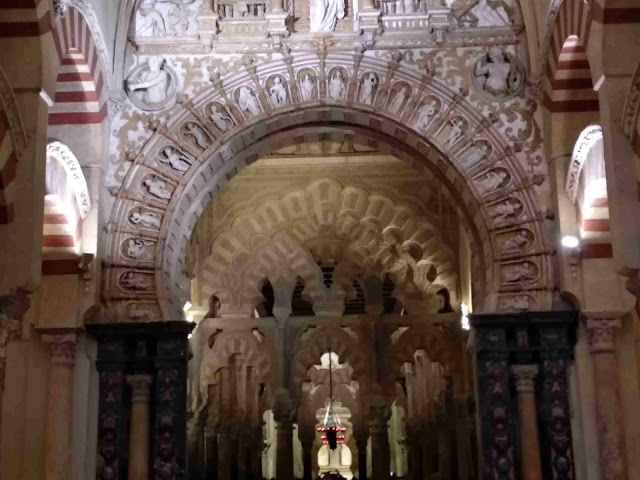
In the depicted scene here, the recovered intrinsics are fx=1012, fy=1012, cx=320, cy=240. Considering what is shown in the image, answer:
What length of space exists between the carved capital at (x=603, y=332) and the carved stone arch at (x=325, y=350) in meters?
4.22

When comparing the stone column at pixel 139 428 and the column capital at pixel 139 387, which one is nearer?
the stone column at pixel 139 428

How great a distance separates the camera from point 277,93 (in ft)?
30.2

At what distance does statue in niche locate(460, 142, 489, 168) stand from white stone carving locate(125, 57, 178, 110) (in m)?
2.69

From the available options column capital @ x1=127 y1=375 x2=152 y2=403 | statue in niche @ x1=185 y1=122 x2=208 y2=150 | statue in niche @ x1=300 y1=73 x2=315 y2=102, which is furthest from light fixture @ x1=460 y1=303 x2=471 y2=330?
column capital @ x1=127 y1=375 x2=152 y2=403

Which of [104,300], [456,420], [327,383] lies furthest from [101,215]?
[327,383]

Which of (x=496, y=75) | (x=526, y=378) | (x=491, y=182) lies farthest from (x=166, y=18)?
(x=526, y=378)

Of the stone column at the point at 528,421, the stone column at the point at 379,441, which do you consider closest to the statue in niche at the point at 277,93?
the stone column at the point at 528,421

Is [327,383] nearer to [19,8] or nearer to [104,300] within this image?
[104,300]

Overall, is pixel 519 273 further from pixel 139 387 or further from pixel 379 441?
pixel 379 441

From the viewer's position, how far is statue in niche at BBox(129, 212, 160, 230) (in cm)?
894

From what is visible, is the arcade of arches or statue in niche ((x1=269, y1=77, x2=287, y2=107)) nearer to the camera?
the arcade of arches

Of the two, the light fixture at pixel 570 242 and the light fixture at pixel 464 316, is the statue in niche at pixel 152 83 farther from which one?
the light fixture at pixel 464 316

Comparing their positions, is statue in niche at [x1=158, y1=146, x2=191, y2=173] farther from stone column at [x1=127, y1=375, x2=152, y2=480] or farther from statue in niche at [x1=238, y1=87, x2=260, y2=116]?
stone column at [x1=127, y1=375, x2=152, y2=480]

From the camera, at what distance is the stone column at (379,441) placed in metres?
11.8
